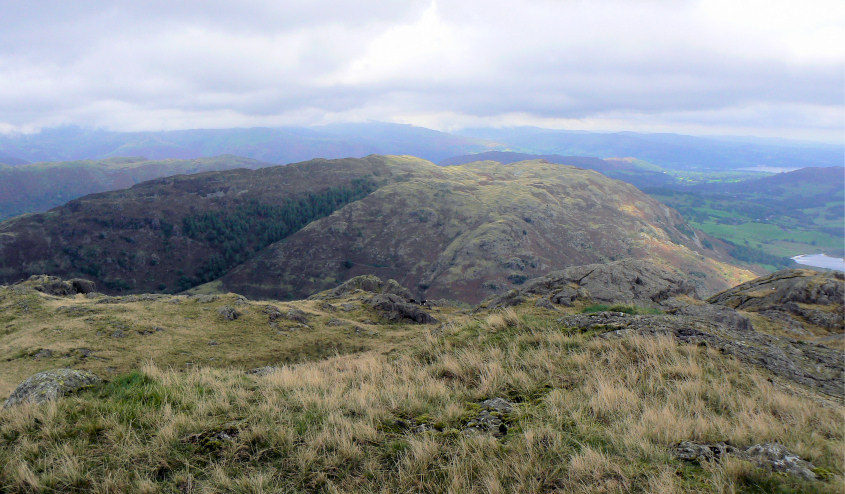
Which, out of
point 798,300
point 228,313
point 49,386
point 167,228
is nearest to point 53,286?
point 228,313

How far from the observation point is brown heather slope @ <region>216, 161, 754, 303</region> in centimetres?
12056

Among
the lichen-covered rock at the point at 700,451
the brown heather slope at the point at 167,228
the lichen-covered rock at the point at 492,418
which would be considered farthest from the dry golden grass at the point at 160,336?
the brown heather slope at the point at 167,228

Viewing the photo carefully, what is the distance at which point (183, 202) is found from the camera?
155750 mm

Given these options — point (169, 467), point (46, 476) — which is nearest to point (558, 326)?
point (169, 467)

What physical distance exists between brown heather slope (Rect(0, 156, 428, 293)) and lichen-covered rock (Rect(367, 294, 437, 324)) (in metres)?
119

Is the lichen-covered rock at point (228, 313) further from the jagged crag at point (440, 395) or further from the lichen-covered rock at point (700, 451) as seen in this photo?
the lichen-covered rock at point (700, 451)

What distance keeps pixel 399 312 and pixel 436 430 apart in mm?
26795

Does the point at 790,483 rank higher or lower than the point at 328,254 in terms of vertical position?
higher

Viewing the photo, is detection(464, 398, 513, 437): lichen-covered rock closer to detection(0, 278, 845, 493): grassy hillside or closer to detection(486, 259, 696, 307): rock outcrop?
detection(0, 278, 845, 493): grassy hillside

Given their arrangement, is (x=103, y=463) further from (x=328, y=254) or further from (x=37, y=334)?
→ (x=328, y=254)

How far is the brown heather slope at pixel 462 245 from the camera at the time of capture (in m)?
121

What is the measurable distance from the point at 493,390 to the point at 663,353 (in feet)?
13.0

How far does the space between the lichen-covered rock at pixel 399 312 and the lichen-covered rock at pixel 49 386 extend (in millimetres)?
23669

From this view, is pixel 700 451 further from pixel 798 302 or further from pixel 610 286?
pixel 610 286
